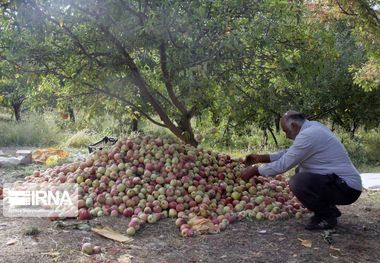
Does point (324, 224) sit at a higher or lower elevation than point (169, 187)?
lower

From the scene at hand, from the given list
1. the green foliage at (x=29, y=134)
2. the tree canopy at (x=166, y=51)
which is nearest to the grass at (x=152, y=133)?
the green foliage at (x=29, y=134)

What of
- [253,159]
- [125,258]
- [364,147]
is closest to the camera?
[125,258]

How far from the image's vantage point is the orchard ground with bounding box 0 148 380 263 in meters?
3.51

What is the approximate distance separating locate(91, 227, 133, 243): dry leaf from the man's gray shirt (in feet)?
4.29

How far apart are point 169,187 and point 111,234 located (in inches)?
35.8

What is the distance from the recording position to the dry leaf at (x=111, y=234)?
3805mm

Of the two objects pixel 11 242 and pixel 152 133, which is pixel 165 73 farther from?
pixel 152 133

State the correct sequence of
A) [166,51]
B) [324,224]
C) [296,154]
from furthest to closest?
[166,51] < [324,224] < [296,154]

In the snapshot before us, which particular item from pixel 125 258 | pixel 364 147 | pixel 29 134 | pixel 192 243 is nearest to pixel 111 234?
pixel 125 258

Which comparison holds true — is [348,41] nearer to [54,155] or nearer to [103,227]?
[54,155]

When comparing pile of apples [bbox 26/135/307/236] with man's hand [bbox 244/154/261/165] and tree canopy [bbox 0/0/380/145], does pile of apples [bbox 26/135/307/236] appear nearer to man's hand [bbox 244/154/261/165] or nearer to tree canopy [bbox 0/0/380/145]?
man's hand [bbox 244/154/261/165]

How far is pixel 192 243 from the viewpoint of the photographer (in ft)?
12.5

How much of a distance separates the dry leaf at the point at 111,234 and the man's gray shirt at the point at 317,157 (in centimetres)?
131

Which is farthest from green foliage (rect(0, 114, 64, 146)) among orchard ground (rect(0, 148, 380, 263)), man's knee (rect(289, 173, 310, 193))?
man's knee (rect(289, 173, 310, 193))
